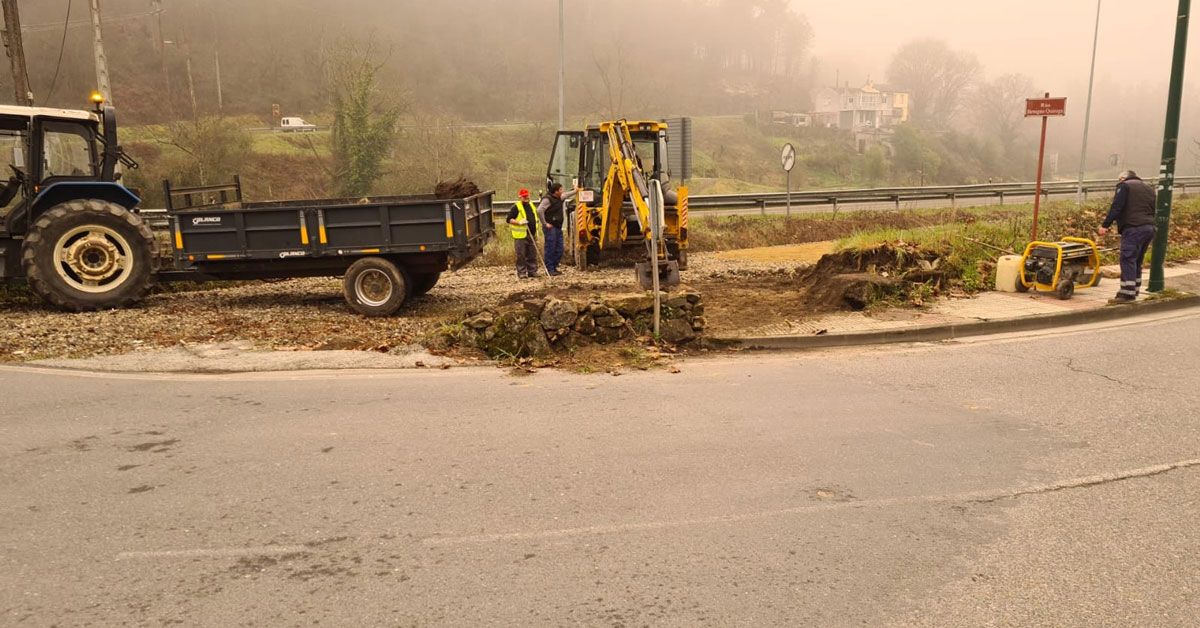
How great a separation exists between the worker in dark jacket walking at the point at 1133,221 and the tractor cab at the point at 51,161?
14570 millimetres

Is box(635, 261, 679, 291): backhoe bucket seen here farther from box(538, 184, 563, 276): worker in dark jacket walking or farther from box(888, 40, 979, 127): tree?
box(888, 40, 979, 127): tree

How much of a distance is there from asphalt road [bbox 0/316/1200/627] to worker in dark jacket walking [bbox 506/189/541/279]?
282 inches

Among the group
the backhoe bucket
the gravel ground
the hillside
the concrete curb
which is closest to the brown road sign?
the concrete curb

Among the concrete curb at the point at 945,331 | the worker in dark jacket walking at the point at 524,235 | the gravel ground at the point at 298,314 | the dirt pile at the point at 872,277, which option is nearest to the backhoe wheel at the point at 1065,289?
the concrete curb at the point at 945,331

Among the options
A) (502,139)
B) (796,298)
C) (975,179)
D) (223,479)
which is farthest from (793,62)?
(223,479)

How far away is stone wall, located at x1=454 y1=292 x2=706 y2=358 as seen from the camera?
940 centimetres

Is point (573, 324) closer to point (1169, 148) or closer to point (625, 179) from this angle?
point (625, 179)

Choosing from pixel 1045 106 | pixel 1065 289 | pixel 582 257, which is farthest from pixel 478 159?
pixel 1065 289

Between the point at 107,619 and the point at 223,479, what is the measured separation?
178 cm

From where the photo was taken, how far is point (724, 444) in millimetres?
6234

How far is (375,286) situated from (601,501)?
25.1 ft

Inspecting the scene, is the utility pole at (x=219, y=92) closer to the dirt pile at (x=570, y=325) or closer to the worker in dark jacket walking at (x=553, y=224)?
the worker in dark jacket walking at (x=553, y=224)

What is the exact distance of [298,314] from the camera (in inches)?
470

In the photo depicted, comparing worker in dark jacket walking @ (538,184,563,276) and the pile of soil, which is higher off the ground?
the pile of soil
